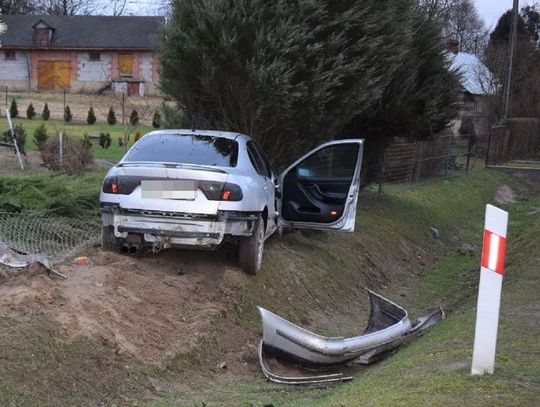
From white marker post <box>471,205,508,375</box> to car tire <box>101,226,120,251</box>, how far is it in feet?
14.9

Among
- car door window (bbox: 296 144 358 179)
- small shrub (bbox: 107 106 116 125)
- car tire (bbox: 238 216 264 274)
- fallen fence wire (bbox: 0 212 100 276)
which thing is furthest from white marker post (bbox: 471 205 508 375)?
small shrub (bbox: 107 106 116 125)

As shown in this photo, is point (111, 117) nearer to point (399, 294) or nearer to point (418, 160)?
point (418, 160)

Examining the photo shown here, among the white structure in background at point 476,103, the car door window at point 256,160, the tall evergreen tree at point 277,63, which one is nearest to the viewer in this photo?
the car door window at point 256,160

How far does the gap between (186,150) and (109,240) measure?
1.36 meters

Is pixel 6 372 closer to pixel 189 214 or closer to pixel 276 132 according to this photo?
pixel 189 214

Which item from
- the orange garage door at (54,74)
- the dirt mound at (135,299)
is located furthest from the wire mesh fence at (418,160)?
the orange garage door at (54,74)

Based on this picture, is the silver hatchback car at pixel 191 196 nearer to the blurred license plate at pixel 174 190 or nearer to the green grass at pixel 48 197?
the blurred license plate at pixel 174 190

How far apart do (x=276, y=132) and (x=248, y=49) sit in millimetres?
1686

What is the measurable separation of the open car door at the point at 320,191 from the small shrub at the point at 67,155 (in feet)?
25.8

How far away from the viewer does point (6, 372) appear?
530 cm

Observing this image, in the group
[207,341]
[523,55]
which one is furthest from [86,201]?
[523,55]

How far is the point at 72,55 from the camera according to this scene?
6119cm

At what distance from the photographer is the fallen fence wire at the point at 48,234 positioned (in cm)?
840

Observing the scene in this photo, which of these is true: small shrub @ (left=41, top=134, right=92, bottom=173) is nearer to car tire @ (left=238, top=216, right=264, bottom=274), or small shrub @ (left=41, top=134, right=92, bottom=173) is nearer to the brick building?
car tire @ (left=238, top=216, right=264, bottom=274)
